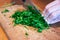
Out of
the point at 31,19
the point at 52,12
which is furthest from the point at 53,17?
the point at 31,19

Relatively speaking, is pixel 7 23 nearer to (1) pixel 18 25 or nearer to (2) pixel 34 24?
(1) pixel 18 25

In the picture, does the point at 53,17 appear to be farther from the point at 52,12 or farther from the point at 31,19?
the point at 31,19

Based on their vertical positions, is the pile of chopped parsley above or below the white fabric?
below

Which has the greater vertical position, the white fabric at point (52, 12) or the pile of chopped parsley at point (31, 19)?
the white fabric at point (52, 12)

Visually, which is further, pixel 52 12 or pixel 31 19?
pixel 31 19
